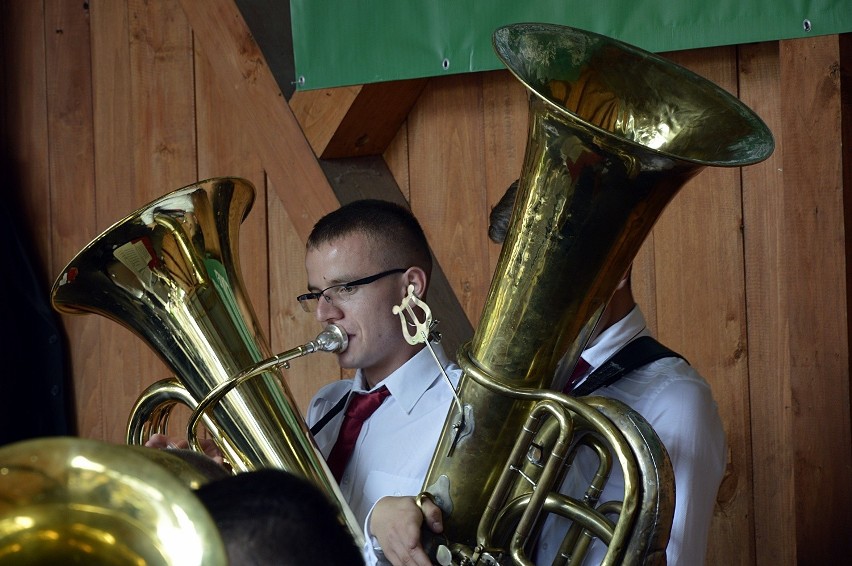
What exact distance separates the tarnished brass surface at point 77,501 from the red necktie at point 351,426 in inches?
41.7

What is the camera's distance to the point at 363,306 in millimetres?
1648

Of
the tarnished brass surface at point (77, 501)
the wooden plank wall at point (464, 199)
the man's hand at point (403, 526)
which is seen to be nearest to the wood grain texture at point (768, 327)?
the wooden plank wall at point (464, 199)

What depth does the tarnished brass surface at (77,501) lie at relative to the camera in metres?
0.59

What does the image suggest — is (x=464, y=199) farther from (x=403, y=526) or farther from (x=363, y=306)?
(x=403, y=526)

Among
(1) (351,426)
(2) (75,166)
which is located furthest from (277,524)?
(2) (75,166)

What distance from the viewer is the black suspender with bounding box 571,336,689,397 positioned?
143cm

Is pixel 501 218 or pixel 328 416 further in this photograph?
pixel 328 416

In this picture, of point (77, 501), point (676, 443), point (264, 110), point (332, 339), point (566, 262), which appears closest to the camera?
point (77, 501)

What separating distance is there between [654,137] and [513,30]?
215 millimetres

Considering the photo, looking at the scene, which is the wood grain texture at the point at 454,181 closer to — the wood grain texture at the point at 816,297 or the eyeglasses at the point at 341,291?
the eyeglasses at the point at 341,291

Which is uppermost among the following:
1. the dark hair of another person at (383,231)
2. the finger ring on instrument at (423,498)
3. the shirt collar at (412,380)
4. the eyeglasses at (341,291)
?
the dark hair of another person at (383,231)

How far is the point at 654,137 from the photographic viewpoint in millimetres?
1266

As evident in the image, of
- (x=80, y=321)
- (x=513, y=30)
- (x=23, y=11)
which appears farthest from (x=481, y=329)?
(x=23, y=11)

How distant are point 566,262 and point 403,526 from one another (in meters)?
0.37
